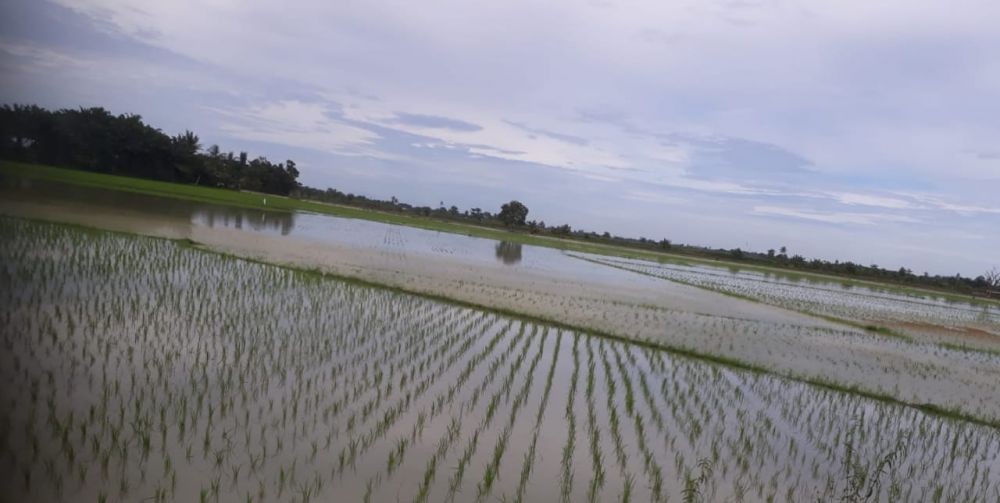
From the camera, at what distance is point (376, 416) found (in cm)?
419

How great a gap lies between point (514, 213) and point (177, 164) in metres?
33.1

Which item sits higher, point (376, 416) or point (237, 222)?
point (237, 222)

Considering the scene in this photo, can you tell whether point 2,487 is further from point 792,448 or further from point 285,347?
point 792,448

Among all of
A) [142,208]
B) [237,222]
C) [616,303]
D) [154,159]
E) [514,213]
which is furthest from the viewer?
[514,213]

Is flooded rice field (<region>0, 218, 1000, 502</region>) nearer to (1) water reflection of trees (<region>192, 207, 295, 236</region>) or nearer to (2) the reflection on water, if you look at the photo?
(2) the reflection on water

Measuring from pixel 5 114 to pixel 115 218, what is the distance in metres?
14.3

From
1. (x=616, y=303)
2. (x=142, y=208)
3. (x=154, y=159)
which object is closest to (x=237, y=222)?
(x=142, y=208)

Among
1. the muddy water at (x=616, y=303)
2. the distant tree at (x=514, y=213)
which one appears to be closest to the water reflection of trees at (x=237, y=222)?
the muddy water at (x=616, y=303)

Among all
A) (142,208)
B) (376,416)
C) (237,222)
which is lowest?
(376,416)

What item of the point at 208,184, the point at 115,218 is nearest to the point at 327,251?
the point at 115,218

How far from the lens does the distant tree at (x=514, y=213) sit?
62.3 m

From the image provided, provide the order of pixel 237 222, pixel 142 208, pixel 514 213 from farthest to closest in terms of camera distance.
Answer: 1. pixel 514 213
2. pixel 237 222
3. pixel 142 208

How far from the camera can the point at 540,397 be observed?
5.39 m

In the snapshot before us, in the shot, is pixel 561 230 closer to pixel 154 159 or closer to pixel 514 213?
pixel 514 213
